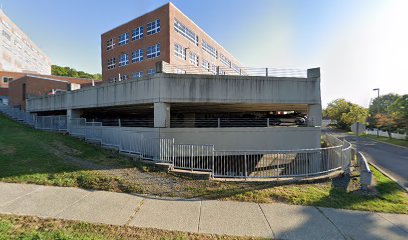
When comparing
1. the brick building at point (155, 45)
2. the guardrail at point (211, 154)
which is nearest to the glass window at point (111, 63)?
the brick building at point (155, 45)

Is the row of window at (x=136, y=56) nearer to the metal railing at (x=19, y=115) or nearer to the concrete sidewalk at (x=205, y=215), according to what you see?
the metal railing at (x=19, y=115)

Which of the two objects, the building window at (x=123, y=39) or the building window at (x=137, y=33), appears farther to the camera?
the building window at (x=123, y=39)

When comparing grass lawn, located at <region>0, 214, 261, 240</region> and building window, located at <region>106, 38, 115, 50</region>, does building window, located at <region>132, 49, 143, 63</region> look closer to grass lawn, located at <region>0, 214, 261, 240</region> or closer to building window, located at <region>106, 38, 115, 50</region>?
building window, located at <region>106, 38, 115, 50</region>

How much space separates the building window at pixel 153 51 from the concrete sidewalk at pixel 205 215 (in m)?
22.4

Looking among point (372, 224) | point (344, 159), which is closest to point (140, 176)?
point (372, 224)

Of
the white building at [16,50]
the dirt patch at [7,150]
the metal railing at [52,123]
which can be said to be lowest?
the dirt patch at [7,150]

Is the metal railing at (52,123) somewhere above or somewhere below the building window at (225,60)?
below

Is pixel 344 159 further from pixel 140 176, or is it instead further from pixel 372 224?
pixel 140 176

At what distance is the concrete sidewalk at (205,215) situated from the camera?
466cm

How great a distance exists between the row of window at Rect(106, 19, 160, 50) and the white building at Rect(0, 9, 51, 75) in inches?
1308

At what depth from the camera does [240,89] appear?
11836mm

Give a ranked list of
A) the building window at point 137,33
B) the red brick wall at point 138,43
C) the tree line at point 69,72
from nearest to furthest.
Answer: the red brick wall at point 138,43 → the building window at point 137,33 → the tree line at point 69,72

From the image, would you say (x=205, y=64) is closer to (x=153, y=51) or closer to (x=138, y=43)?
(x=153, y=51)

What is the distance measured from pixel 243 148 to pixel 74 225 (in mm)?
9057
